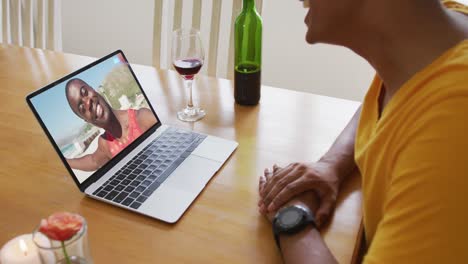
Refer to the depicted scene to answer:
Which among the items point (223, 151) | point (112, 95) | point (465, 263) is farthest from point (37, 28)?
point (465, 263)

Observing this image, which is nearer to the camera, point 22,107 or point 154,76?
point 22,107

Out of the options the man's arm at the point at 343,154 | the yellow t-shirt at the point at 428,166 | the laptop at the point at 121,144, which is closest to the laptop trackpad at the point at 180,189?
the laptop at the point at 121,144

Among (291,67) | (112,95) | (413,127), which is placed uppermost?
(413,127)

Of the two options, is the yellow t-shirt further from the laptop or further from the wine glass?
the wine glass

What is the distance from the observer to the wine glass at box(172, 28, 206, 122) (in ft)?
3.92

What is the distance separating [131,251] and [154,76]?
747 mm

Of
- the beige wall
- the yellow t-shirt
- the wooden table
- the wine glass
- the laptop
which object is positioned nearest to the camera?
the yellow t-shirt

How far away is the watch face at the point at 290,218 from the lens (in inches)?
31.9

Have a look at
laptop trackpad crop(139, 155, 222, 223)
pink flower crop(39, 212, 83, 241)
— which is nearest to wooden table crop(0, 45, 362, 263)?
laptop trackpad crop(139, 155, 222, 223)

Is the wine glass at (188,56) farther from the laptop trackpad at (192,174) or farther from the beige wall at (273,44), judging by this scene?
the beige wall at (273,44)

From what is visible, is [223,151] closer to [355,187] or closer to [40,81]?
[355,187]

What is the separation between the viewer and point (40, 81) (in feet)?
4.54

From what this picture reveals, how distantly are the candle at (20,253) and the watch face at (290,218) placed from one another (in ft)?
1.25

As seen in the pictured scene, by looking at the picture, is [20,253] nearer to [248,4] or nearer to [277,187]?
[277,187]
